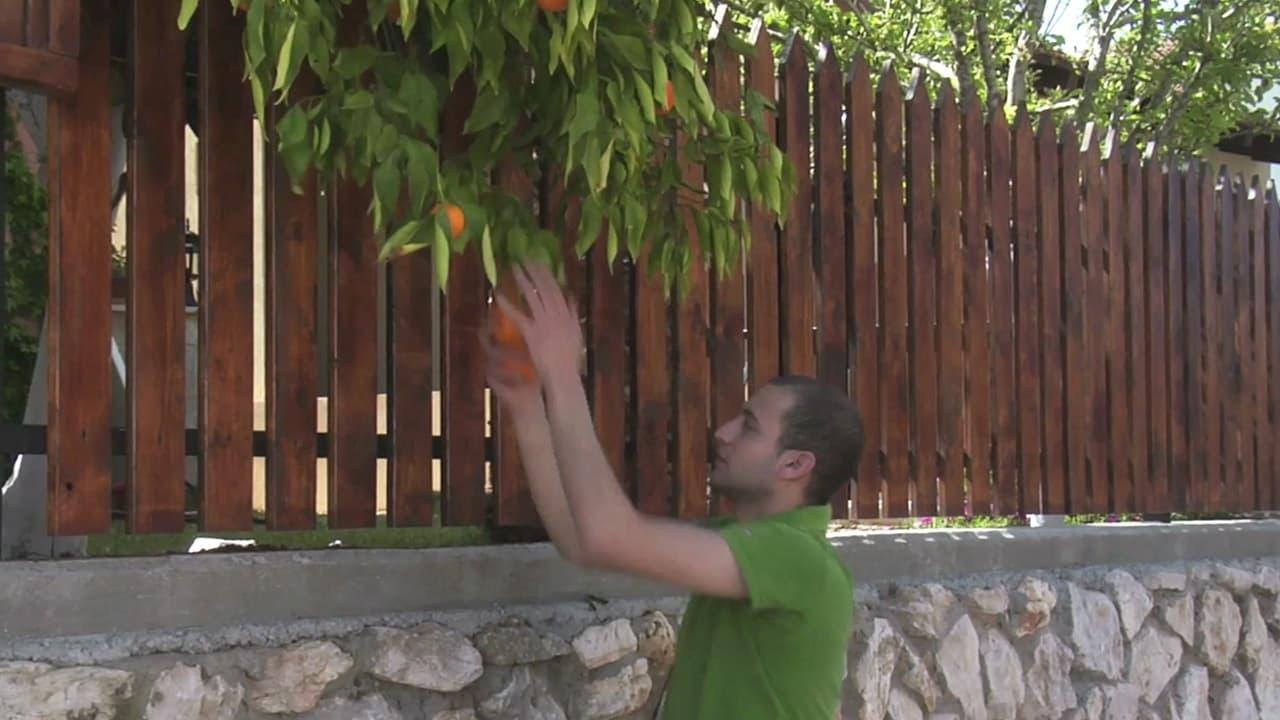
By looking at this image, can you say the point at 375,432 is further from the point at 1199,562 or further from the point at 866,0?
the point at 866,0

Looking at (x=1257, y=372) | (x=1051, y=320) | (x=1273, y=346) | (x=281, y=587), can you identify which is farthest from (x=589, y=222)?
(x=1273, y=346)

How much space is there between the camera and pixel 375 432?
3.27m

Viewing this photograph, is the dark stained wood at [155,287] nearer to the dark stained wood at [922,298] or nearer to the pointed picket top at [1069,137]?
the dark stained wood at [922,298]

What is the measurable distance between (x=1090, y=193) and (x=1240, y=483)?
1593mm

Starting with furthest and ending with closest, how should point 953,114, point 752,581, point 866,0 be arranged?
point 866,0, point 953,114, point 752,581

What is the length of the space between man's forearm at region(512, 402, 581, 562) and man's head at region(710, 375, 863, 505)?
1.12 feet

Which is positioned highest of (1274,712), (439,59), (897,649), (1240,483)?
(439,59)

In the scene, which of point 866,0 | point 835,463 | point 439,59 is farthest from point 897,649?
point 866,0

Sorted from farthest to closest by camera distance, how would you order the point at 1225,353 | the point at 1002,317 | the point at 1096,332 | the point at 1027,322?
1. the point at 1225,353
2. the point at 1096,332
3. the point at 1027,322
4. the point at 1002,317

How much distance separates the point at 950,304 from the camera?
4.96 metres

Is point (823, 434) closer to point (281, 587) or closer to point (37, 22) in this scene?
point (281, 587)

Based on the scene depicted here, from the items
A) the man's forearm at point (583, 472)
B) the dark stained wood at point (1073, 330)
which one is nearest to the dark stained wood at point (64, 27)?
the man's forearm at point (583, 472)

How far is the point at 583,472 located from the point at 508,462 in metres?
1.05

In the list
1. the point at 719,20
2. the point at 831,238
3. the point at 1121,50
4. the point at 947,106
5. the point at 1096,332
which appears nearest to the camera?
the point at 719,20
